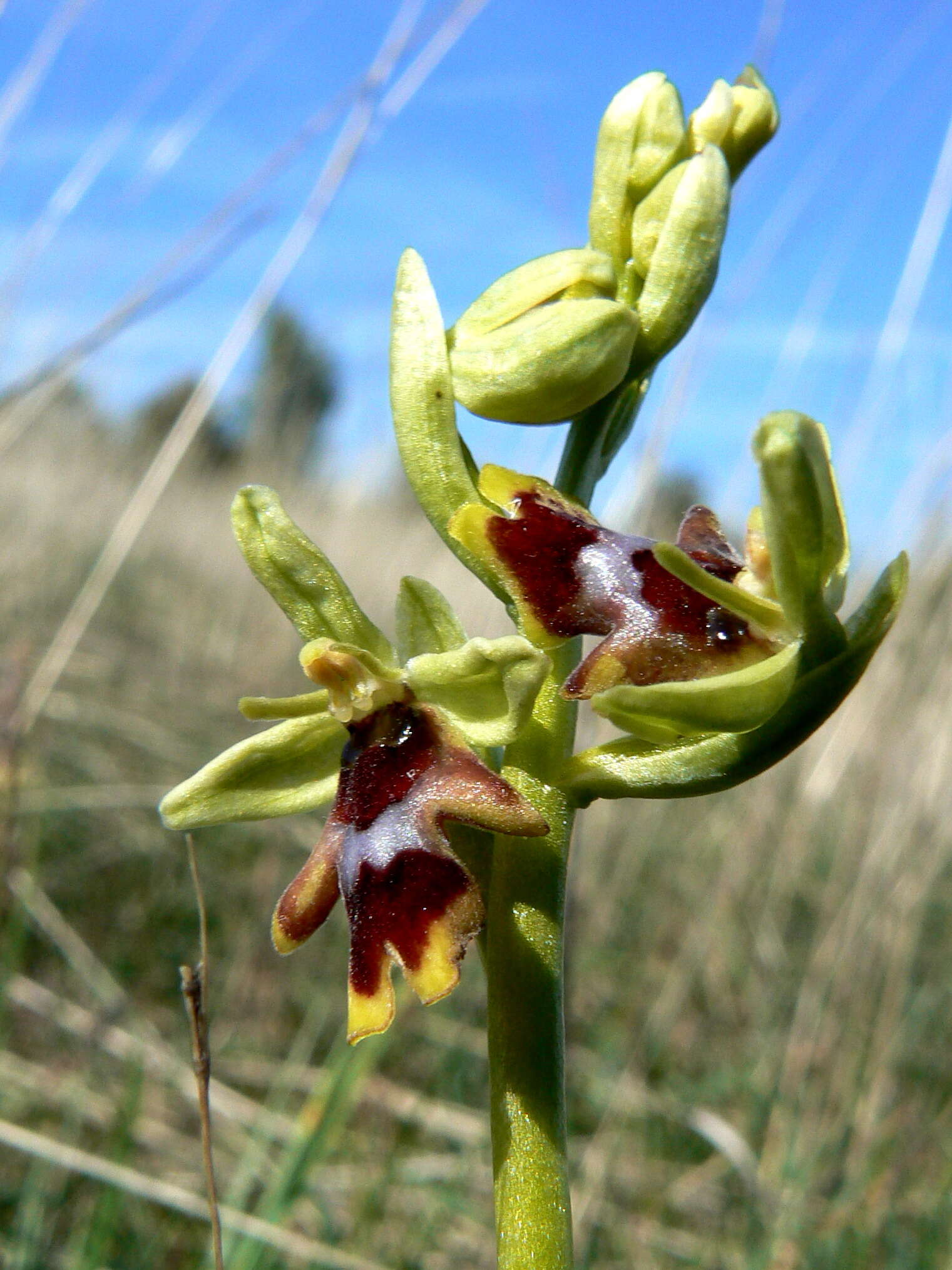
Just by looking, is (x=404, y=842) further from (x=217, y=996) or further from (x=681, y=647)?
(x=217, y=996)

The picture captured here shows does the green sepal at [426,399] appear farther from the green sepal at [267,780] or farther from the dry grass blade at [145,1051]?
the dry grass blade at [145,1051]

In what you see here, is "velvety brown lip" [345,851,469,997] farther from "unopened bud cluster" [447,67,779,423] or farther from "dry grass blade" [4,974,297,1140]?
"dry grass blade" [4,974,297,1140]

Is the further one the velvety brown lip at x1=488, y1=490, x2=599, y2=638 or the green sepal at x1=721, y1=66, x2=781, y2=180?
the green sepal at x1=721, y1=66, x2=781, y2=180

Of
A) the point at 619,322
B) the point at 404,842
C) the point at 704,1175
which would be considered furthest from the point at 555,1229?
the point at 704,1175

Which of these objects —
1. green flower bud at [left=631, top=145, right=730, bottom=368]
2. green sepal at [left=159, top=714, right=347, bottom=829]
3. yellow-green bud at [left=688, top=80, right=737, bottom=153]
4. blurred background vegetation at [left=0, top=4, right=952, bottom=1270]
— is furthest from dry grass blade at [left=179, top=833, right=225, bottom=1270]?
yellow-green bud at [left=688, top=80, right=737, bottom=153]

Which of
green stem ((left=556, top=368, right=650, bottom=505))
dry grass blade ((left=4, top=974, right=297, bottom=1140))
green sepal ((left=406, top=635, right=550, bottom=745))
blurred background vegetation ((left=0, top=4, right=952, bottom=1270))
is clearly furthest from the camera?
dry grass blade ((left=4, top=974, right=297, bottom=1140))

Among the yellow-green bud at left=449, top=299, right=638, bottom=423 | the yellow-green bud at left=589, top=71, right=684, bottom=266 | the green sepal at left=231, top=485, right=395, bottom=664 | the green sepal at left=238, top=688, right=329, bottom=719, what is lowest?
the green sepal at left=238, top=688, right=329, bottom=719

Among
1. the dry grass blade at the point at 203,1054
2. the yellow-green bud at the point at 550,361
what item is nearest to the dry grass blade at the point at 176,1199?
the dry grass blade at the point at 203,1054
